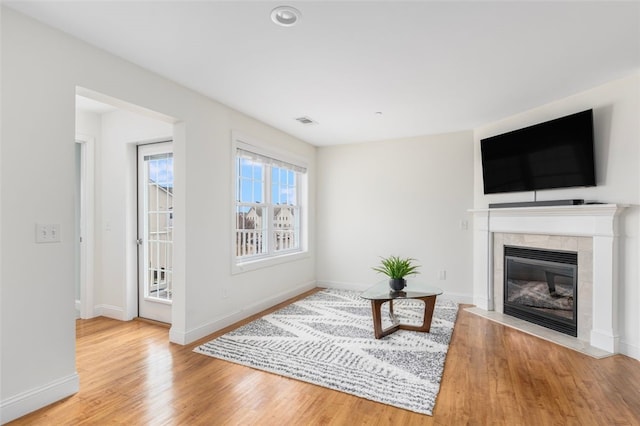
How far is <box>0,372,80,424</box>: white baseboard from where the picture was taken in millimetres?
1883

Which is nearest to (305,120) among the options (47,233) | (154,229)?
(154,229)

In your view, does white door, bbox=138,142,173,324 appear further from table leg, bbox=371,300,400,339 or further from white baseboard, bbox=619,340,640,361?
white baseboard, bbox=619,340,640,361

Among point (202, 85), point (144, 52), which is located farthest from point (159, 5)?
point (202, 85)

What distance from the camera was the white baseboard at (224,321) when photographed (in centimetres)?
310

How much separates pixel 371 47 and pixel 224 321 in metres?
3.01

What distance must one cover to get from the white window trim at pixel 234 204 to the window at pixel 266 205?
24 millimetres

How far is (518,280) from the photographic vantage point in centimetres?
391

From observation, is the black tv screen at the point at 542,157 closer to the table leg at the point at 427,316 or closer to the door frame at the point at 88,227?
the table leg at the point at 427,316

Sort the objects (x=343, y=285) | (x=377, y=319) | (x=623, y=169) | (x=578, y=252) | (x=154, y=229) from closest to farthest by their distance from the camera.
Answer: (x=623, y=169) → (x=377, y=319) → (x=578, y=252) → (x=154, y=229) → (x=343, y=285)

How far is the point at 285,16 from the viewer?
1964 millimetres

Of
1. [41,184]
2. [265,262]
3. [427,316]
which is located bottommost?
[427,316]

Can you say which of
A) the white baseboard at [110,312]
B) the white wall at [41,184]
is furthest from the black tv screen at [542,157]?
the white baseboard at [110,312]

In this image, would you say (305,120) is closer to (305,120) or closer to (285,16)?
(305,120)

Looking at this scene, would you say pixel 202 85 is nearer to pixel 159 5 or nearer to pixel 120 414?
pixel 159 5
